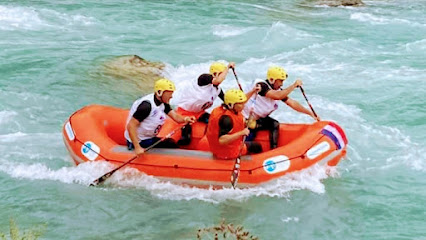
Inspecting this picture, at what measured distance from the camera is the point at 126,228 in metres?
7.71

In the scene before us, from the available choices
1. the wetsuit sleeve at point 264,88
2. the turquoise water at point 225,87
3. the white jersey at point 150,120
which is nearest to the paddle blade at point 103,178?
the turquoise water at point 225,87

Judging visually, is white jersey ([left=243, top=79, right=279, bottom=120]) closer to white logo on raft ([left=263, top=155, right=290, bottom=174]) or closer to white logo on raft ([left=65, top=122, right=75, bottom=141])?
white logo on raft ([left=263, top=155, right=290, bottom=174])

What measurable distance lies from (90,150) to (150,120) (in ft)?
3.13

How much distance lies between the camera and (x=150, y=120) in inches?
332

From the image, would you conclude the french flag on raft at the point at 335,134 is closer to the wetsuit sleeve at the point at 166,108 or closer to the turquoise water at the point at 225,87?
the turquoise water at the point at 225,87

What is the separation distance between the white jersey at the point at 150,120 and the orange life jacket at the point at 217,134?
633mm

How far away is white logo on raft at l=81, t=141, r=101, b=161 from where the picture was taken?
8.72m

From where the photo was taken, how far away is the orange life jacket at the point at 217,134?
8.15 m

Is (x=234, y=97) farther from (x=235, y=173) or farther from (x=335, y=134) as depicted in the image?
(x=335, y=134)

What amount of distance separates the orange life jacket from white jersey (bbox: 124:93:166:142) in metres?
0.63

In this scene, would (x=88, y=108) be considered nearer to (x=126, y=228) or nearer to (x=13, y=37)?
(x=126, y=228)

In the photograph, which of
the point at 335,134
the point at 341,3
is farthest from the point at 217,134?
the point at 341,3

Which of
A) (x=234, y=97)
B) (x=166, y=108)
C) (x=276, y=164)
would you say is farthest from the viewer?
(x=166, y=108)

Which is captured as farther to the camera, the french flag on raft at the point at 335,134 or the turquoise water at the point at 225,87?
the french flag on raft at the point at 335,134
